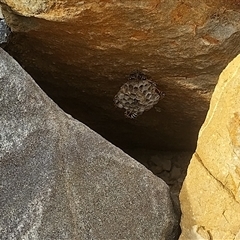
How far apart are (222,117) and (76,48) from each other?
374 millimetres

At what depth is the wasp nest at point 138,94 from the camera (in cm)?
127

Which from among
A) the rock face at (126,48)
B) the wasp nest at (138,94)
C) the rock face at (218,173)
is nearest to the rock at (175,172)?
the rock face at (126,48)

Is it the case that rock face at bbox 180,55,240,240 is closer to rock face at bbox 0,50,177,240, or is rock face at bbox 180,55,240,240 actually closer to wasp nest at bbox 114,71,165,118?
rock face at bbox 0,50,177,240

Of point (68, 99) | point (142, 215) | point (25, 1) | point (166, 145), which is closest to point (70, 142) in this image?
point (142, 215)

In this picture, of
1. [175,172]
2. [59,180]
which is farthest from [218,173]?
[175,172]

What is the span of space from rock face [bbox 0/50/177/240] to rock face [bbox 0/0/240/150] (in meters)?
0.18

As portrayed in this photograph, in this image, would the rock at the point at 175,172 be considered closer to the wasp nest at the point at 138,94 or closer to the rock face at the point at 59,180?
the wasp nest at the point at 138,94

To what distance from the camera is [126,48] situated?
1204mm

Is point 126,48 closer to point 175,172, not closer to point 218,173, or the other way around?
point 218,173

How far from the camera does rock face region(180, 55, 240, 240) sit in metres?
0.99

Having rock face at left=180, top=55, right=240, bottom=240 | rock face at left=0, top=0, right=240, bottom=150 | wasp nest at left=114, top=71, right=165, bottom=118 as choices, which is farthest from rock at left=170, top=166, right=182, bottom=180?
rock face at left=180, top=55, right=240, bottom=240

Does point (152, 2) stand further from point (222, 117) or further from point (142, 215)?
point (142, 215)

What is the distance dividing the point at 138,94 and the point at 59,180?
0.35m

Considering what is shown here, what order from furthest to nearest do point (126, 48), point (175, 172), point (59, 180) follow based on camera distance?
point (175, 172) < point (126, 48) < point (59, 180)
